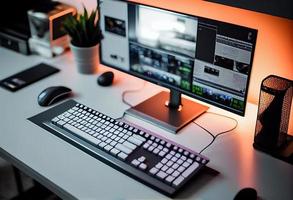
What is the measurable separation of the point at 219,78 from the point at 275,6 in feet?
1.04

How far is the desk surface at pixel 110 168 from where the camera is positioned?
4.05ft

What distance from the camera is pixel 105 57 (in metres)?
1.73

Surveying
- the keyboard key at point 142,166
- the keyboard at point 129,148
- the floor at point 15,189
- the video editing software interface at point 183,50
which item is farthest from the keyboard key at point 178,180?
the floor at point 15,189

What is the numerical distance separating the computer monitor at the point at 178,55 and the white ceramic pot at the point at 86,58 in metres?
0.10

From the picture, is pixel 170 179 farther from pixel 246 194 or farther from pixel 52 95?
pixel 52 95

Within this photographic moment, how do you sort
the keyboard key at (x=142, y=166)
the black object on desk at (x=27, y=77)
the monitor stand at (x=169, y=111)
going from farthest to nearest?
the black object on desk at (x=27, y=77) → the monitor stand at (x=169, y=111) → the keyboard key at (x=142, y=166)

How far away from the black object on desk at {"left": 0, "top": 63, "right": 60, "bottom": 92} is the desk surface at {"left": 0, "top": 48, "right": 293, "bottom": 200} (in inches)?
1.4

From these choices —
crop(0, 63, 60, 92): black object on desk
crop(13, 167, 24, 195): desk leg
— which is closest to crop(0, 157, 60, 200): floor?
crop(13, 167, 24, 195): desk leg

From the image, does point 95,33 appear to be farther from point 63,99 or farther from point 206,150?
point 206,150

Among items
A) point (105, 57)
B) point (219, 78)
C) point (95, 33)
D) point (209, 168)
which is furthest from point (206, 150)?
point (95, 33)

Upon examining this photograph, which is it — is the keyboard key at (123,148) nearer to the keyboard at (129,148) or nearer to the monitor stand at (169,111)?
the keyboard at (129,148)

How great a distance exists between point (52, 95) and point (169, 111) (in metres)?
0.44

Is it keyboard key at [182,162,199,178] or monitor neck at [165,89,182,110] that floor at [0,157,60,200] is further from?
keyboard key at [182,162,199,178]

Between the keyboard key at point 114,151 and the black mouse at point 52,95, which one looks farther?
the black mouse at point 52,95
